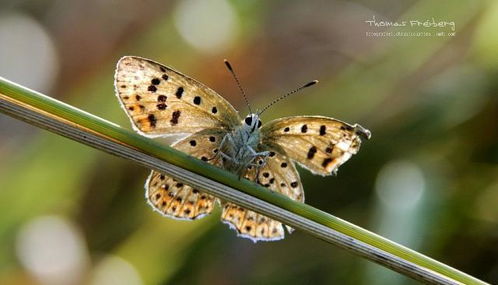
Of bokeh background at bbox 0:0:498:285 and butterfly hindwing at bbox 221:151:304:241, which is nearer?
butterfly hindwing at bbox 221:151:304:241

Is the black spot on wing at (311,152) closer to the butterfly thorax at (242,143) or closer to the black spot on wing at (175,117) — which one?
the butterfly thorax at (242,143)

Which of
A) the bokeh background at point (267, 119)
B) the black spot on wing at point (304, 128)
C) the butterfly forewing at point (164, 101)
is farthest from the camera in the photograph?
the bokeh background at point (267, 119)

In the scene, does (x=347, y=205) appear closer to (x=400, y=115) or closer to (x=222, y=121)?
(x=400, y=115)

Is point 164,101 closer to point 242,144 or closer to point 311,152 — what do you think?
point 242,144

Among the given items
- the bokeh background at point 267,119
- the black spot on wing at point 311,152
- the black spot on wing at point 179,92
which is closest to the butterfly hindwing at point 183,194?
the black spot on wing at point 179,92

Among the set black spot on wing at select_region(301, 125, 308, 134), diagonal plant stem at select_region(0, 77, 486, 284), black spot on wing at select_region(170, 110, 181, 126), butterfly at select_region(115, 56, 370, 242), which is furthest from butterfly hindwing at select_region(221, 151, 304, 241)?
diagonal plant stem at select_region(0, 77, 486, 284)

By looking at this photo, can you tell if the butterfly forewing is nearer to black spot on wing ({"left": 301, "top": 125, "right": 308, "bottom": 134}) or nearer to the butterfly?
the butterfly
